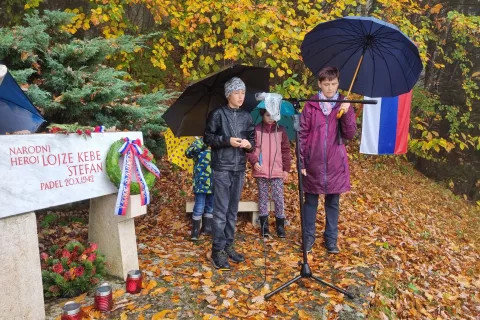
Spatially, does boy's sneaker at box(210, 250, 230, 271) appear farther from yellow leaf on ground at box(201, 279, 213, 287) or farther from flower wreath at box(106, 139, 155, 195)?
flower wreath at box(106, 139, 155, 195)

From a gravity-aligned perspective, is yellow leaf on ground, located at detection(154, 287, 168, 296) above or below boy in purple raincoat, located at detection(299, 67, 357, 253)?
below

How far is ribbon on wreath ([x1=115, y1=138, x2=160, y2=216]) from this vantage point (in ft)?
10.9

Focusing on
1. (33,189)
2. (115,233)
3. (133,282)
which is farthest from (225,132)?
(33,189)

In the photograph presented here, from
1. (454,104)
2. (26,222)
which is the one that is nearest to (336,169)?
(26,222)

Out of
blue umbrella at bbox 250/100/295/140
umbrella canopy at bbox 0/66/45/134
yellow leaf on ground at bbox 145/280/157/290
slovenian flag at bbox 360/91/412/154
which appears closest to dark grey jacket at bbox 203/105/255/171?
blue umbrella at bbox 250/100/295/140

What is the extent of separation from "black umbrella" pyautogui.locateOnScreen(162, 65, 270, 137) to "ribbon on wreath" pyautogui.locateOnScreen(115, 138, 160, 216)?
1.76 feet

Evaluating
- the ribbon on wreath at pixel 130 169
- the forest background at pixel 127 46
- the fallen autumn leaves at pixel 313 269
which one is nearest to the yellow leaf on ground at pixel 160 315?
the fallen autumn leaves at pixel 313 269

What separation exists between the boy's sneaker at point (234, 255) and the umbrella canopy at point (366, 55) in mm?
2336

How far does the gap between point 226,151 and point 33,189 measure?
6.03ft

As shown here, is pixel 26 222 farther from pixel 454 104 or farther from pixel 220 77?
pixel 454 104

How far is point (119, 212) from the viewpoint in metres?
3.33

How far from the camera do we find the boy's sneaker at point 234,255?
420 cm

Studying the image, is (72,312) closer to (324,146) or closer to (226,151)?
(226,151)

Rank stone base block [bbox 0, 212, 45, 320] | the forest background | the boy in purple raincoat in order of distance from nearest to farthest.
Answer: stone base block [bbox 0, 212, 45, 320] < the boy in purple raincoat < the forest background
